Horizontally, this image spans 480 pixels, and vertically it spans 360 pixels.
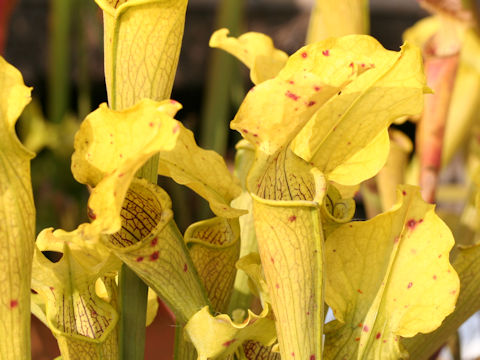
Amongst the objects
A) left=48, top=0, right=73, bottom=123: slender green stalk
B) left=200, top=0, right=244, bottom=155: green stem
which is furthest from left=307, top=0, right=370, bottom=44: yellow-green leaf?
left=48, top=0, right=73, bottom=123: slender green stalk

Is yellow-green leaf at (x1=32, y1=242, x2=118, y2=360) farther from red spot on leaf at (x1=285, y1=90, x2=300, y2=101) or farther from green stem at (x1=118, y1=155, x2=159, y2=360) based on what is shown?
red spot on leaf at (x1=285, y1=90, x2=300, y2=101)

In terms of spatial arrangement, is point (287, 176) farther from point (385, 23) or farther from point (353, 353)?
point (385, 23)

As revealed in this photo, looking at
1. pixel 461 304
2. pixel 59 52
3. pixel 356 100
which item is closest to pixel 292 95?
pixel 356 100

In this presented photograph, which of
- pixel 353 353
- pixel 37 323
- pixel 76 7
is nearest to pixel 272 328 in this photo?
pixel 353 353

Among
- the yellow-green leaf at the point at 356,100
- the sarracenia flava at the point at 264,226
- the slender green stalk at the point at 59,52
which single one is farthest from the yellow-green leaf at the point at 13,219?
the slender green stalk at the point at 59,52

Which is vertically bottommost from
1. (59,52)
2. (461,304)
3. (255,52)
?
(59,52)

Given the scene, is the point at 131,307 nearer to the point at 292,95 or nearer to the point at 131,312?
the point at 131,312
